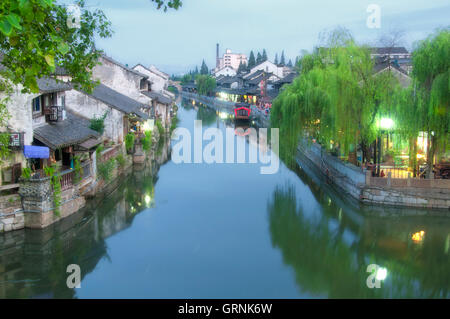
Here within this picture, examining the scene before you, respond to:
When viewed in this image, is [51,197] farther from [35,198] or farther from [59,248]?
[59,248]

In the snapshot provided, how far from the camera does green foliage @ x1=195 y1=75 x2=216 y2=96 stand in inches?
3319

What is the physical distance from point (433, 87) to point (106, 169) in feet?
40.6

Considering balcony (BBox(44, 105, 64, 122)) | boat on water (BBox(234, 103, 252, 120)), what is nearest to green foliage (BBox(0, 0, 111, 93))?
balcony (BBox(44, 105, 64, 122))

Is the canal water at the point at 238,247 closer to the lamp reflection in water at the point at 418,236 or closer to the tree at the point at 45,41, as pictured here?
the lamp reflection in water at the point at 418,236

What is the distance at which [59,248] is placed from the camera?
1222 centimetres

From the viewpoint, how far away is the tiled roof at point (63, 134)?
48.4 ft

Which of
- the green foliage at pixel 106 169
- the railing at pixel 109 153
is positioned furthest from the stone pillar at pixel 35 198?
the railing at pixel 109 153

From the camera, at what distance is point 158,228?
14.2 metres

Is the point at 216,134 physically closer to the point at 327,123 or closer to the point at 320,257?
the point at 327,123

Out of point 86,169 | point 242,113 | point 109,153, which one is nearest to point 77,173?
point 86,169

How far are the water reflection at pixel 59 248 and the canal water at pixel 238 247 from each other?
25 millimetres
